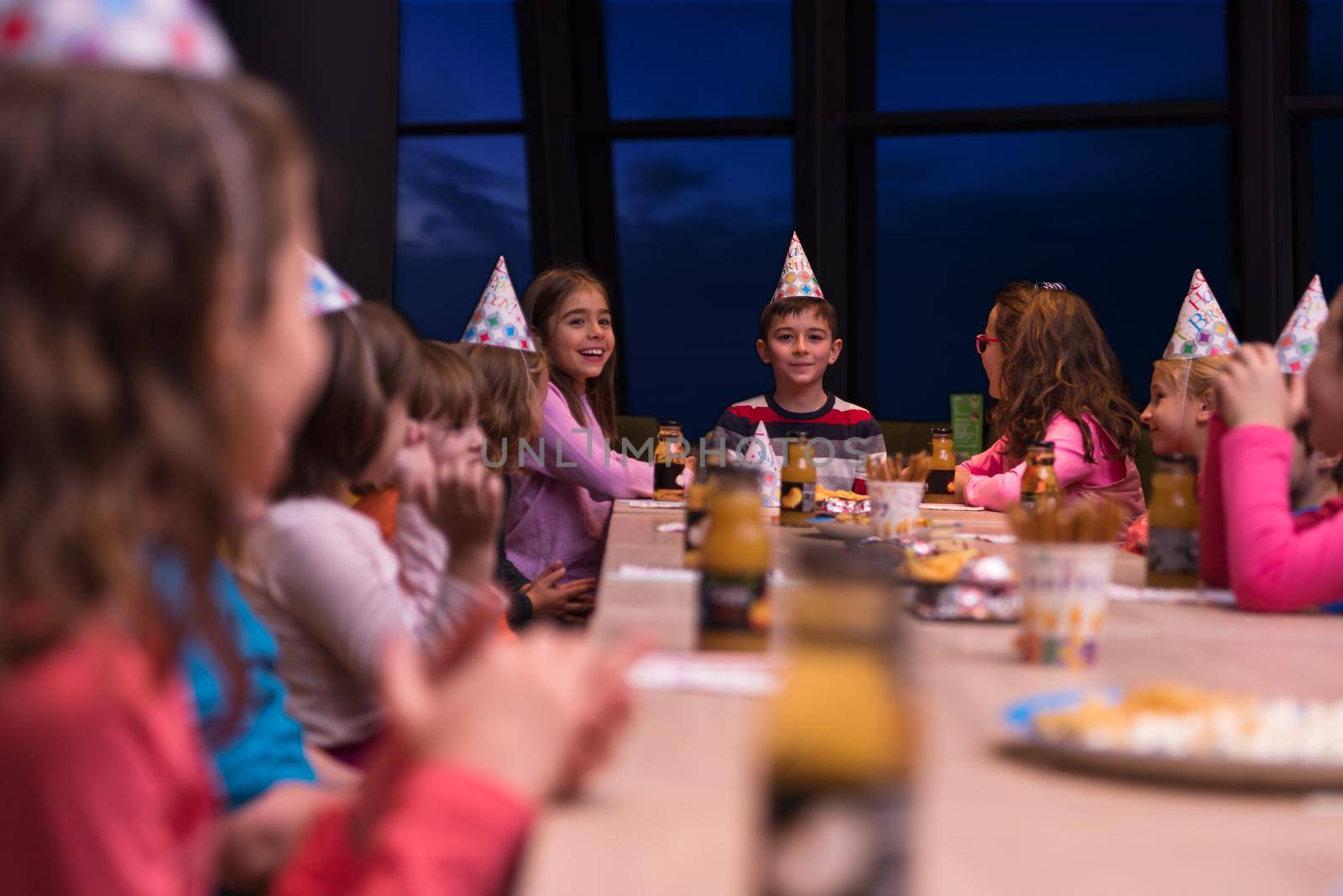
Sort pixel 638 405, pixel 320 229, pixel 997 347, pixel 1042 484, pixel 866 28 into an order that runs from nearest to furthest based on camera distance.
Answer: pixel 1042 484 < pixel 320 229 < pixel 997 347 < pixel 866 28 < pixel 638 405

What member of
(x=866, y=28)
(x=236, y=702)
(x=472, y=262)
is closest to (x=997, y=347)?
(x=866, y=28)

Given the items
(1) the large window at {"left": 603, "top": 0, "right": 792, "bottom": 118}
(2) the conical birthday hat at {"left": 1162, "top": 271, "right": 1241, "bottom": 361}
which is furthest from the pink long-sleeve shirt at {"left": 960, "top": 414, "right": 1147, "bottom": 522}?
(1) the large window at {"left": 603, "top": 0, "right": 792, "bottom": 118}

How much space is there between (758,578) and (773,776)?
72 cm

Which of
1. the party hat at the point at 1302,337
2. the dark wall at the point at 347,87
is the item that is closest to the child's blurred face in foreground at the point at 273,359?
the party hat at the point at 1302,337

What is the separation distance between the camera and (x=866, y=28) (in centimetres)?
554

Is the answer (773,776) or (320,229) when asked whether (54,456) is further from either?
(320,229)

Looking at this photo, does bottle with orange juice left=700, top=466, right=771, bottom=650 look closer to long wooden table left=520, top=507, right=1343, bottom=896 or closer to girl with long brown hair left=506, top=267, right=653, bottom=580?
long wooden table left=520, top=507, right=1343, bottom=896

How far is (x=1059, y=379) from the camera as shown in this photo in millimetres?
3676

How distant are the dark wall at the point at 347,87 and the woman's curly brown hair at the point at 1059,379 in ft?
6.13

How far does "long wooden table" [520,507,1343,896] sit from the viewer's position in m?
0.69

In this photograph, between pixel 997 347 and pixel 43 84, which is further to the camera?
pixel 997 347

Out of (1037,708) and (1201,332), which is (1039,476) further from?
(1037,708)

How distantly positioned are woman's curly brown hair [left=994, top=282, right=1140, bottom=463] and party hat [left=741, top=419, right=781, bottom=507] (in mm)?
806

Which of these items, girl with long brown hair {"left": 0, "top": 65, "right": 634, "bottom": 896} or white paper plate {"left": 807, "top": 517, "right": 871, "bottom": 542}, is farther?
white paper plate {"left": 807, "top": 517, "right": 871, "bottom": 542}
